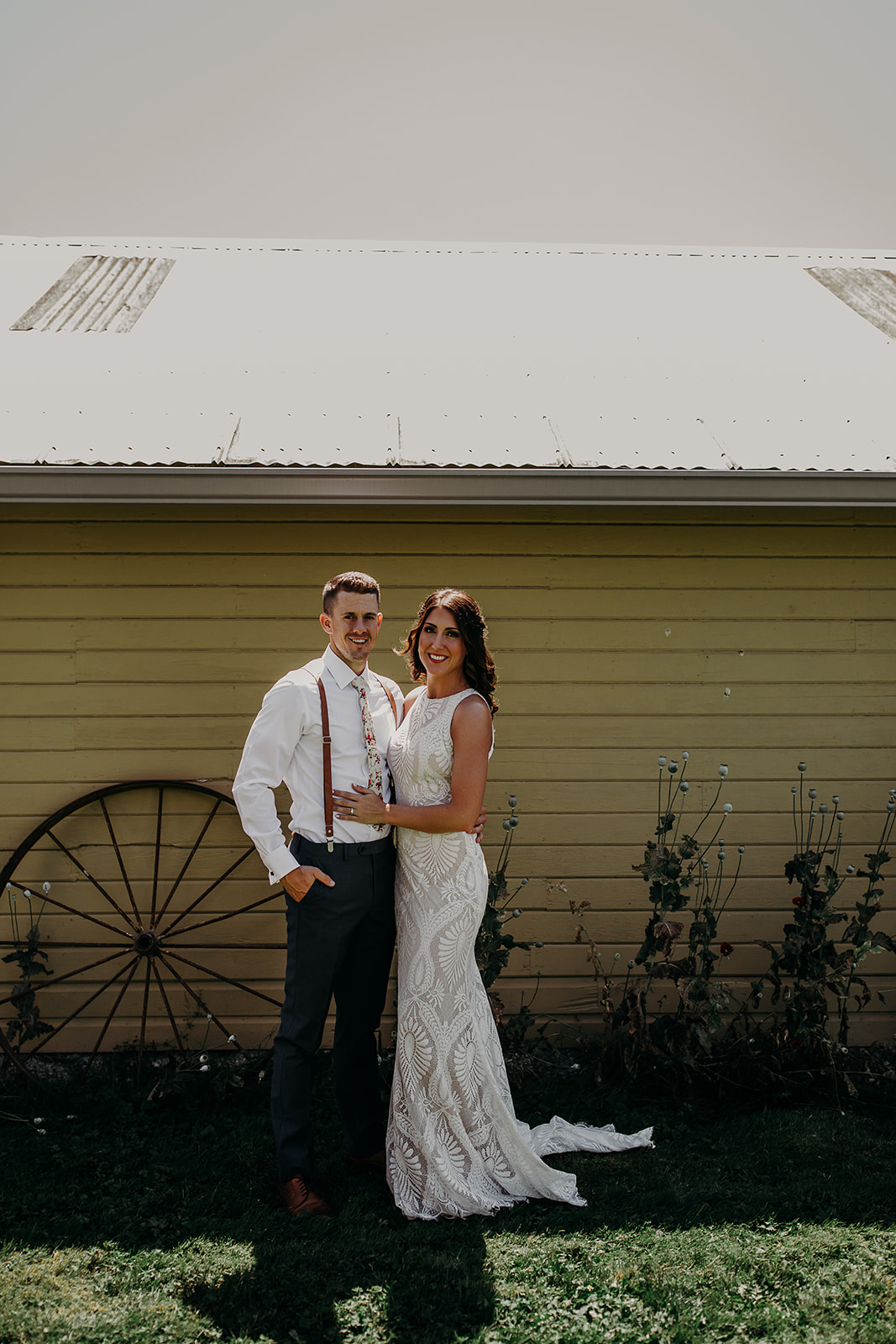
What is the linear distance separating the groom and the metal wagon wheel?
106cm

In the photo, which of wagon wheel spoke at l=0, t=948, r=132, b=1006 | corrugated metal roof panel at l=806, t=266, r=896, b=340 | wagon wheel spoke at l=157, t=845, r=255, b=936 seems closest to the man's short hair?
wagon wheel spoke at l=157, t=845, r=255, b=936

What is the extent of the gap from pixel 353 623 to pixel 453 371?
68.0 inches

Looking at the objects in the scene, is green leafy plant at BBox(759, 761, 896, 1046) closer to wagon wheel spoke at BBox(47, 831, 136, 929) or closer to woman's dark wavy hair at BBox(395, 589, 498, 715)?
woman's dark wavy hair at BBox(395, 589, 498, 715)

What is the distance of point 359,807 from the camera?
2855 millimetres

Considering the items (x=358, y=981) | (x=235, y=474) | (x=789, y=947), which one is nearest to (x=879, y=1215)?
(x=789, y=947)

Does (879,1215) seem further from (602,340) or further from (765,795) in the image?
(602,340)

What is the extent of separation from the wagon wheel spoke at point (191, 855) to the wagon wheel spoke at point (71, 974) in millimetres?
224

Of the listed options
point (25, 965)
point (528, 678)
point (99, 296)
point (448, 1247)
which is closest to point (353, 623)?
point (528, 678)

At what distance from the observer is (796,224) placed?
957 cm

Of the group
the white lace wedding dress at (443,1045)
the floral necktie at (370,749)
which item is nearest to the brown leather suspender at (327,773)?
the floral necktie at (370,749)

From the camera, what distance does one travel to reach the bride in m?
2.89

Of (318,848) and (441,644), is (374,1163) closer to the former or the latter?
(318,848)

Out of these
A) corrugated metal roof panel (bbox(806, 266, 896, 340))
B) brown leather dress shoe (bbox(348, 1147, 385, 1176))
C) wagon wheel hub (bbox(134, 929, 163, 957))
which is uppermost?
corrugated metal roof panel (bbox(806, 266, 896, 340))

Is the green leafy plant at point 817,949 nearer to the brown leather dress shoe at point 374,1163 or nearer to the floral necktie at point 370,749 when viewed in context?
the brown leather dress shoe at point 374,1163
